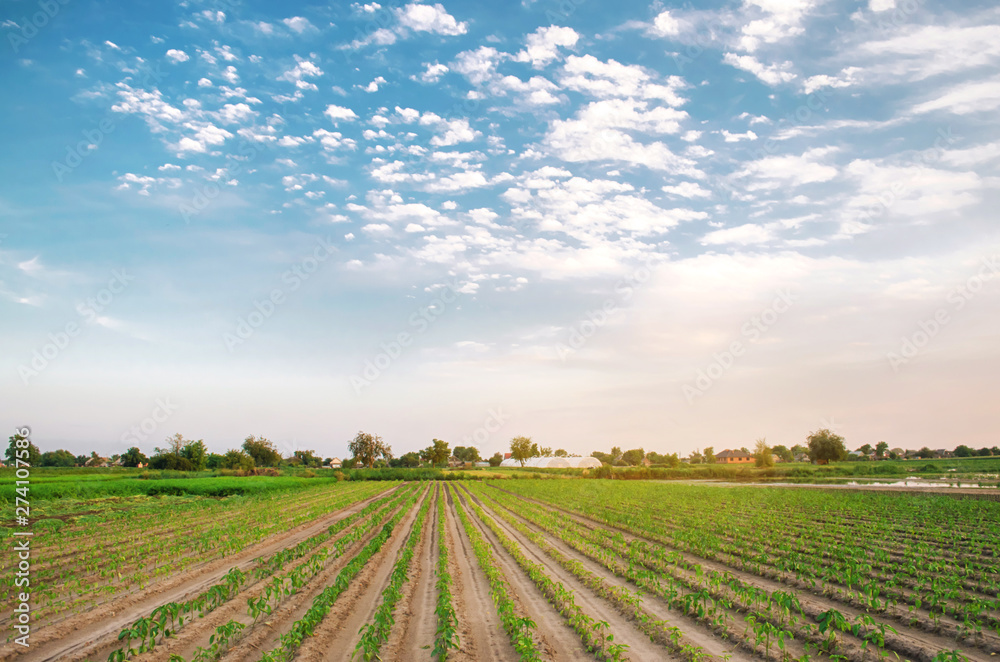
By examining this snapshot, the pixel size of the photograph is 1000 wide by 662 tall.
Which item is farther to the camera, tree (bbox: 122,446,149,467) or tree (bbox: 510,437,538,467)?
tree (bbox: 510,437,538,467)

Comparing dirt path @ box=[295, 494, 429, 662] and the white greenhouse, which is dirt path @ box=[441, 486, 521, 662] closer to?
dirt path @ box=[295, 494, 429, 662]

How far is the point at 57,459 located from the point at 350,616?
467ft

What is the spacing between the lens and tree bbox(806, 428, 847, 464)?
105625mm

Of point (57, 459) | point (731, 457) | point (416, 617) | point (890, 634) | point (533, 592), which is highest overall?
point (890, 634)

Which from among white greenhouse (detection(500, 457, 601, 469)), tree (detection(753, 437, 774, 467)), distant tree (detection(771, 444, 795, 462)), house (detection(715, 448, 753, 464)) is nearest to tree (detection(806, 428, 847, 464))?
tree (detection(753, 437, 774, 467))

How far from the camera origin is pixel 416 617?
11055 millimetres

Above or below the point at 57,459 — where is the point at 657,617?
above

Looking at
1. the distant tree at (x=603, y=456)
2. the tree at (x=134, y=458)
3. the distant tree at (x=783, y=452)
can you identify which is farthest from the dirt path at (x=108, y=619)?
the distant tree at (x=783, y=452)

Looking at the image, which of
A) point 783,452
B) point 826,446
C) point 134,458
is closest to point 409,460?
point 134,458

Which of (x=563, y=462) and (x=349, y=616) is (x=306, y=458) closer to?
(x=563, y=462)

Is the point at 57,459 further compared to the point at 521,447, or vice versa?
the point at 521,447

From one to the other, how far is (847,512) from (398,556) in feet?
76.5

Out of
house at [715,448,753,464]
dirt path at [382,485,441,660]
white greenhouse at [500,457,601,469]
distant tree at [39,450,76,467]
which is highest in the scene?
dirt path at [382,485,441,660]

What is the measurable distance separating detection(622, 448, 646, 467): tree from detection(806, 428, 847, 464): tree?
67.7m
